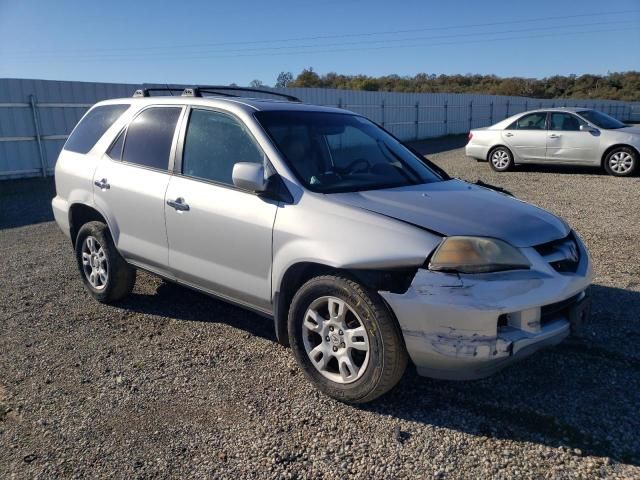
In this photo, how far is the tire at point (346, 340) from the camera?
2.90 m

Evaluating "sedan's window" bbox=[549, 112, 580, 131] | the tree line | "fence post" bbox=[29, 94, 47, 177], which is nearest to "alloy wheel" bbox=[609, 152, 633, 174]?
"sedan's window" bbox=[549, 112, 580, 131]

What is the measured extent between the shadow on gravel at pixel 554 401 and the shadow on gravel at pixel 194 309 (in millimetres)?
1393

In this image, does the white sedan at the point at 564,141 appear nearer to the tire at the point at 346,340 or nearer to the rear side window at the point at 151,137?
the rear side window at the point at 151,137

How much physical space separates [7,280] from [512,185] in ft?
30.5

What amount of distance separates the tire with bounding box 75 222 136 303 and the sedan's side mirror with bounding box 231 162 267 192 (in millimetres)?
1860

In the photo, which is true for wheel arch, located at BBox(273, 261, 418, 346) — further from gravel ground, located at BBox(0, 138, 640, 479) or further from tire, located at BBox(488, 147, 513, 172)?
tire, located at BBox(488, 147, 513, 172)

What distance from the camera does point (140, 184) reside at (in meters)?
4.22

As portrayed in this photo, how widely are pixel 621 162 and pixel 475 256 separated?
35.2 feet

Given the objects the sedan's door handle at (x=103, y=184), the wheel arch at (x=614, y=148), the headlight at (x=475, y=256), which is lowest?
the wheel arch at (x=614, y=148)

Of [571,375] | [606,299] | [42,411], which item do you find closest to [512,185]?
[606,299]

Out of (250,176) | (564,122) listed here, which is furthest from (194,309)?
(564,122)

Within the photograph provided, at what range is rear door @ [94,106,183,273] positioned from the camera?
4.12 m

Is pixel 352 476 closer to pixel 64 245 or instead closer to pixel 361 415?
pixel 361 415

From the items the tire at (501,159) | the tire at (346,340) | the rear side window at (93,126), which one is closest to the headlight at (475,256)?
the tire at (346,340)
